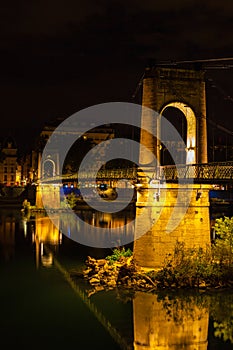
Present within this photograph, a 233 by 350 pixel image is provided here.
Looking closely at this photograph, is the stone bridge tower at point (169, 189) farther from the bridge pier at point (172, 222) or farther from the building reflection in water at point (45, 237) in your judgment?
the building reflection in water at point (45, 237)

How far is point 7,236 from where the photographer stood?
3556 centimetres

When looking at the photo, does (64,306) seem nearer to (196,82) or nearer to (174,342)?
(174,342)

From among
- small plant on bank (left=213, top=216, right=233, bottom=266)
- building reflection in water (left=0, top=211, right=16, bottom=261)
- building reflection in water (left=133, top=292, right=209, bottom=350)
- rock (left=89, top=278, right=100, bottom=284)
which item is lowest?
building reflection in water (left=133, top=292, right=209, bottom=350)

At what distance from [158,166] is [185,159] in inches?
84.9

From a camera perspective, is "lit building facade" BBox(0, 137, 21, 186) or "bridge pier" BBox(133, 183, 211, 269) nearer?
"bridge pier" BBox(133, 183, 211, 269)

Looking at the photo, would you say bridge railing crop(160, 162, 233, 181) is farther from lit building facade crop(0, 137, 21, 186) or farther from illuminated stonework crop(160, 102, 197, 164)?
lit building facade crop(0, 137, 21, 186)

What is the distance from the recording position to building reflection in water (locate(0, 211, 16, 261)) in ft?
92.6

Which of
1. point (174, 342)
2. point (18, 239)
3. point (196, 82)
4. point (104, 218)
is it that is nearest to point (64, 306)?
point (174, 342)

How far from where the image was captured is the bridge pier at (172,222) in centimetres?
1848

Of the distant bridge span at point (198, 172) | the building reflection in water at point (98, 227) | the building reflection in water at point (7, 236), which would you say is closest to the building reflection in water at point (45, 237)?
the building reflection in water at point (98, 227)

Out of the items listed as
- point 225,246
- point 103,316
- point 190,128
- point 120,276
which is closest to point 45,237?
point 120,276

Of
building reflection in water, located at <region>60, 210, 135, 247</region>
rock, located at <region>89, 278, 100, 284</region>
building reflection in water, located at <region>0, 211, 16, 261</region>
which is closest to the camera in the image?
rock, located at <region>89, 278, 100, 284</region>

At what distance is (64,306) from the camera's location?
651 inches

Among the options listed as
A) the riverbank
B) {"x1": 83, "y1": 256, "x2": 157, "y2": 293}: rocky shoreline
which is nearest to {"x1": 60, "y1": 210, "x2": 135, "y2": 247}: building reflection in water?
{"x1": 83, "y1": 256, "x2": 157, "y2": 293}: rocky shoreline
